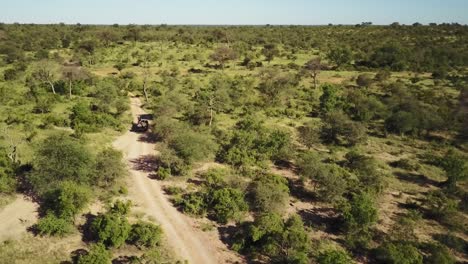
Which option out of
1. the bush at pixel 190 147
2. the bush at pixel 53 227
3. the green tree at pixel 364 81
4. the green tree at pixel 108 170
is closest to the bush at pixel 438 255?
the bush at pixel 190 147

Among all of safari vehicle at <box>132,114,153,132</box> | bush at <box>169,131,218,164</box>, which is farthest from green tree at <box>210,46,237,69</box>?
bush at <box>169,131,218,164</box>

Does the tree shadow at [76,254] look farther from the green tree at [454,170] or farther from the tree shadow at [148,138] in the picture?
the green tree at [454,170]

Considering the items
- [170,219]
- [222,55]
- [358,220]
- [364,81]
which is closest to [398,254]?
[358,220]

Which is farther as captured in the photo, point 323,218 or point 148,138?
point 148,138

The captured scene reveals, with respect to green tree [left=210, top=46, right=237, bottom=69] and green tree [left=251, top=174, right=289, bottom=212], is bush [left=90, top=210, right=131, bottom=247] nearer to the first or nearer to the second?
green tree [left=251, top=174, right=289, bottom=212]

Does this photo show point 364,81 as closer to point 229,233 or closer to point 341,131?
point 341,131

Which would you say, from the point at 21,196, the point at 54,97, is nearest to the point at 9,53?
the point at 54,97

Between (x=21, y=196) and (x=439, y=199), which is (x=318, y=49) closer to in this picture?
(x=439, y=199)
